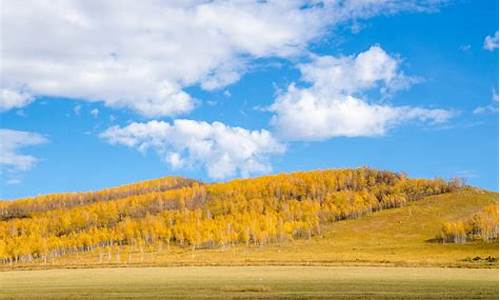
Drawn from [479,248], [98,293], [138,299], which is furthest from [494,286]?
[479,248]

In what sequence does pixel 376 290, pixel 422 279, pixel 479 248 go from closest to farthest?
pixel 376 290
pixel 422 279
pixel 479 248

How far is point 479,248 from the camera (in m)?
183

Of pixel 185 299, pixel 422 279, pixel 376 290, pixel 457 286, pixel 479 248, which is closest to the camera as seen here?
pixel 185 299

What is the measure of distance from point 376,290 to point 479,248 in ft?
466

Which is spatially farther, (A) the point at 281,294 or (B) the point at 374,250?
(B) the point at 374,250

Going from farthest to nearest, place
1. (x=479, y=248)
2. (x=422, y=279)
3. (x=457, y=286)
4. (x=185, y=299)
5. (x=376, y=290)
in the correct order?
(x=479, y=248)
(x=422, y=279)
(x=457, y=286)
(x=376, y=290)
(x=185, y=299)

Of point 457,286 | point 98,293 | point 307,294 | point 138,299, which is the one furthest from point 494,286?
point 98,293

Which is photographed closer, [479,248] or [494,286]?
[494,286]

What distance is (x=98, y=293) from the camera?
2181 inches

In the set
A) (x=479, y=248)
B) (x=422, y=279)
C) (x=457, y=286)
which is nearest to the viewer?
(x=457, y=286)

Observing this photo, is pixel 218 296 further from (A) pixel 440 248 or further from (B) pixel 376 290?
(A) pixel 440 248

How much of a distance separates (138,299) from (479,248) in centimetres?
15419

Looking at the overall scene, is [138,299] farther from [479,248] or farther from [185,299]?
[479,248]

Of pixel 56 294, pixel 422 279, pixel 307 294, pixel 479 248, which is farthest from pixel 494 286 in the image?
pixel 479 248
